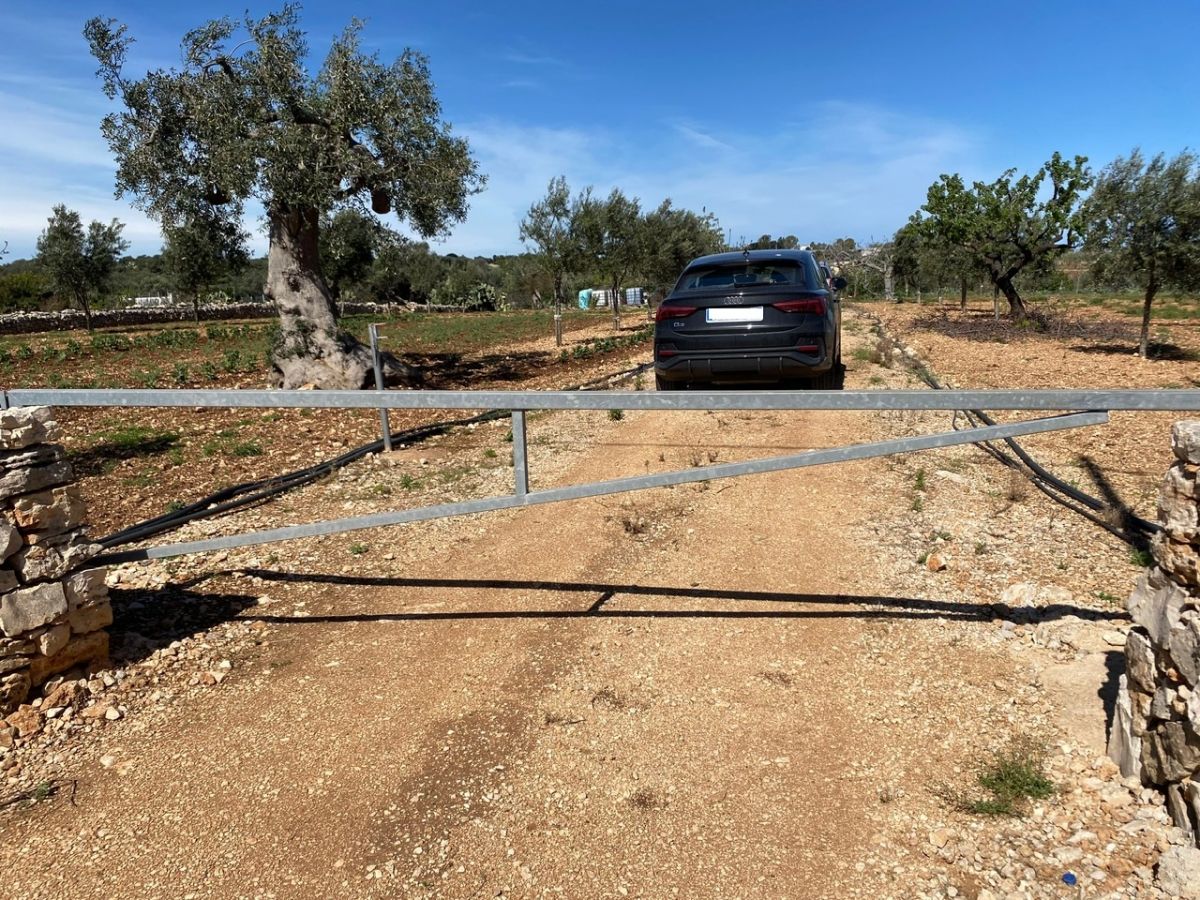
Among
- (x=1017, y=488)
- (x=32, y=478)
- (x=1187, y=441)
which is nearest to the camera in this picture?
(x=1187, y=441)

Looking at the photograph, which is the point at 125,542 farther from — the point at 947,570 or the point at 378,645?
the point at 947,570

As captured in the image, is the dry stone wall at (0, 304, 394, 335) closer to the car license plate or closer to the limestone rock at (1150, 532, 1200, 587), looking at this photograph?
the car license plate

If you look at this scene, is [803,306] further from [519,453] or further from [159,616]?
[159,616]

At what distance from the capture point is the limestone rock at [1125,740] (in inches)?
107

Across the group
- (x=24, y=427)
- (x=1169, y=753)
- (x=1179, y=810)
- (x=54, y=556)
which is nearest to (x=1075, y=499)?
(x=1169, y=753)

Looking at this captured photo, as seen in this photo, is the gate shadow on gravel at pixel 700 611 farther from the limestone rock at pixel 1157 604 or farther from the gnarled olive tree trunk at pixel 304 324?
the gnarled olive tree trunk at pixel 304 324

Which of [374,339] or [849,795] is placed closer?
[849,795]

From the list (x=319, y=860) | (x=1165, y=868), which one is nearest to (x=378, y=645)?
(x=319, y=860)

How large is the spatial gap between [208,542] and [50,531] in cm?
70

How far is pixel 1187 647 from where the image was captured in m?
2.41

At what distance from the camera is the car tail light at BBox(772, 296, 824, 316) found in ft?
21.6

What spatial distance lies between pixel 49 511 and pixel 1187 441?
16.1ft

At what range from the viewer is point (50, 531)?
3.54 metres

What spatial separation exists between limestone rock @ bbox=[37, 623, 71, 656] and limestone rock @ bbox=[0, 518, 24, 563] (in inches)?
17.0
